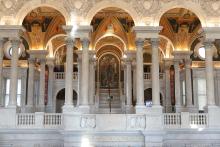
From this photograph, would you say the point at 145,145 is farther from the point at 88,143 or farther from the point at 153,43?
the point at 153,43

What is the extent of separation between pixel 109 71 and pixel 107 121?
1275 cm

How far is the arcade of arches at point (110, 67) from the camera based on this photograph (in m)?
18.0

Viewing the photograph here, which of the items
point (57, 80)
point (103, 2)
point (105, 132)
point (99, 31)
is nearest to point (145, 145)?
point (105, 132)

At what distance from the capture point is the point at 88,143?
17609mm

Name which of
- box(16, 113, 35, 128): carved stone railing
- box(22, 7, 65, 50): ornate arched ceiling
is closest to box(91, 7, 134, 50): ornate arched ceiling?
box(22, 7, 65, 50): ornate arched ceiling

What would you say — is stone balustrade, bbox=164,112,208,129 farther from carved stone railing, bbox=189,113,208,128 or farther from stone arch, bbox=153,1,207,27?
stone arch, bbox=153,1,207,27

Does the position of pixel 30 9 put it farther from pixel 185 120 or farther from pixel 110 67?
pixel 110 67

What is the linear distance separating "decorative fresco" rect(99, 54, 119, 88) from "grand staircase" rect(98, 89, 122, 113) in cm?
120

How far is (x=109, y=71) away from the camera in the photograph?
30.3 m

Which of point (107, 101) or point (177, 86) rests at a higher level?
point (177, 86)

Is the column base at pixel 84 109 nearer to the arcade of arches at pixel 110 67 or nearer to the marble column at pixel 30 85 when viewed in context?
the arcade of arches at pixel 110 67

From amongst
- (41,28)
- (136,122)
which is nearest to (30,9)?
(41,28)

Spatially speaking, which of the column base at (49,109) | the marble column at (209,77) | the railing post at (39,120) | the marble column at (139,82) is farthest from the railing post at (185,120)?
the column base at (49,109)

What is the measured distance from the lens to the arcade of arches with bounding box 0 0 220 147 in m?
18.0
